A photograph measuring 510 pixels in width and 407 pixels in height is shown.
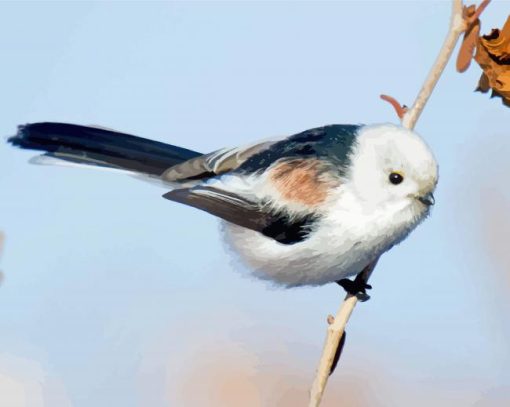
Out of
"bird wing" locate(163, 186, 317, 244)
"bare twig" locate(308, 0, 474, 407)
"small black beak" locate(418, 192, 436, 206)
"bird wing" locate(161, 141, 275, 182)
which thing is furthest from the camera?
"bird wing" locate(161, 141, 275, 182)

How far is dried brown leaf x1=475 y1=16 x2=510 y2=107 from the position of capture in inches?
88.0

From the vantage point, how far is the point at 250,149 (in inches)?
106

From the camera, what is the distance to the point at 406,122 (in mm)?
2391

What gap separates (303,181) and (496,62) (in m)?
0.66

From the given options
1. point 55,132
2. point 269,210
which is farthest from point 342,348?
point 55,132

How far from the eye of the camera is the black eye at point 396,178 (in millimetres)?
2383

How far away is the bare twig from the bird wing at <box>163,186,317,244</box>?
263 mm

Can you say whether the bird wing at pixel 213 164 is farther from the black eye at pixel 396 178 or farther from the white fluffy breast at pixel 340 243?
the black eye at pixel 396 178

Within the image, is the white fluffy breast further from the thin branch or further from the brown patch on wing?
the thin branch

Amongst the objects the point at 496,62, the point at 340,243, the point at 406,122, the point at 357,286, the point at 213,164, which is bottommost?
the point at 357,286

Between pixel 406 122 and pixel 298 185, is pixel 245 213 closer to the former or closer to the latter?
pixel 298 185

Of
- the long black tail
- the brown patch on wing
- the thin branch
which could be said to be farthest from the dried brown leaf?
the long black tail

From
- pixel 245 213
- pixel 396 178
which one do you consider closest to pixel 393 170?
pixel 396 178

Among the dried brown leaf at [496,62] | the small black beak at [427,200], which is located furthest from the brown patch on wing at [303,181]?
the dried brown leaf at [496,62]
